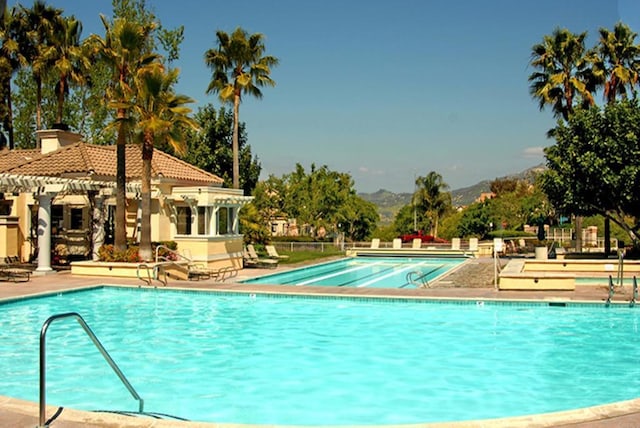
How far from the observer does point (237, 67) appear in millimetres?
32031

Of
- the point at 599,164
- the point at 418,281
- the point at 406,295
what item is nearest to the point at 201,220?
the point at 418,281

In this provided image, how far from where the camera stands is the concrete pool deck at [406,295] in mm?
5566

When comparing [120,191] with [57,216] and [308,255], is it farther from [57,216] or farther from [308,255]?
[308,255]

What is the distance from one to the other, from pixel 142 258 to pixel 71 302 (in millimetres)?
4454

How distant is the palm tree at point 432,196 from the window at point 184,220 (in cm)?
4163

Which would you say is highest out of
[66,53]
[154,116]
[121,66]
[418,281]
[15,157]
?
[66,53]

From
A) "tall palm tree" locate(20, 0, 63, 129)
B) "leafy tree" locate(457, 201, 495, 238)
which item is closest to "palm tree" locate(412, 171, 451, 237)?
"leafy tree" locate(457, 201, 495, 238)

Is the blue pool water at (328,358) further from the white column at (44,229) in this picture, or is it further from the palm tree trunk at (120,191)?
the palm tree trunk at (120,191)

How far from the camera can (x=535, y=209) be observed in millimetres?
64812

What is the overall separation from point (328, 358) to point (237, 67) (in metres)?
23.9

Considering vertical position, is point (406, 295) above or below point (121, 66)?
below

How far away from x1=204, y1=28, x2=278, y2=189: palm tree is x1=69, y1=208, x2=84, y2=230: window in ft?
28.6

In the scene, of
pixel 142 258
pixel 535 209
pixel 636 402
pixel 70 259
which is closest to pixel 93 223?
pixel 70 259

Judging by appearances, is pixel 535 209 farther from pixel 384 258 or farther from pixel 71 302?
pixel 71 302
